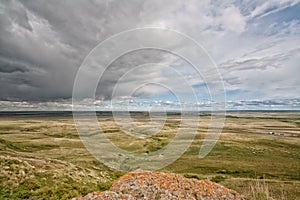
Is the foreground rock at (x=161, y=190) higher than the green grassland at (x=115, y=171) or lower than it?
higher

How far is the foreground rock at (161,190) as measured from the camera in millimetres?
8297

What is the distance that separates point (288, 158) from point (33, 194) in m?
77.6

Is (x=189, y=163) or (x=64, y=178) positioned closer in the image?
(x=64, y=178)

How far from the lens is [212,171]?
170 ft

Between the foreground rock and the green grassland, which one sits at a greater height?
the foreground rock

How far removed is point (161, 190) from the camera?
8.73m

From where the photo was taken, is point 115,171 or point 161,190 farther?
point 115,171

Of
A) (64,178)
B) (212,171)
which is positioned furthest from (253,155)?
(64,178)

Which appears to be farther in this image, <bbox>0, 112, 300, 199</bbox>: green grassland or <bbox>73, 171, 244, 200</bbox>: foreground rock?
<bbox>0, 112, 300, 199</bbox>: green grassland

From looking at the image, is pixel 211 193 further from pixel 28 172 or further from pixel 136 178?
pixel 28 172

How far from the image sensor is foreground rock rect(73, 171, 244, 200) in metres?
8.30

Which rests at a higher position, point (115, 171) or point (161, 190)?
point (161, 190)

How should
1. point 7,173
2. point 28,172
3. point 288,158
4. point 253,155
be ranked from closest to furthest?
point 7,173 < point 28,172 < point 288,158 < point 253,155

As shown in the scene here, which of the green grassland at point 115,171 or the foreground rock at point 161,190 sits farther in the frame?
the green grassland at point 115,171
